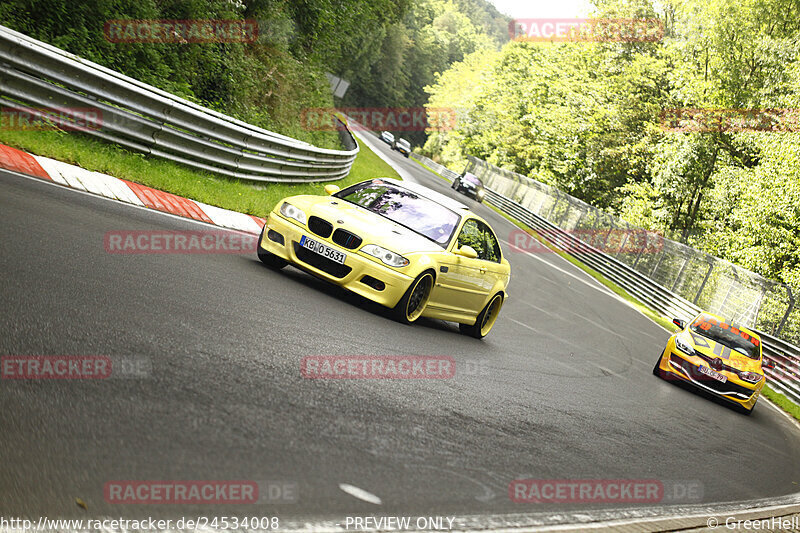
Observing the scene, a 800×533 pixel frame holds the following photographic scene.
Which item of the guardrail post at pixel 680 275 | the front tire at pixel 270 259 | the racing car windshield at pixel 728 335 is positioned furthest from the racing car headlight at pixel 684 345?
the guardrail post at pixel 680 275

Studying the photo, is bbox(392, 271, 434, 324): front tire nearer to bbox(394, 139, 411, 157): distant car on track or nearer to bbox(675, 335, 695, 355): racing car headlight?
bbox(675, 335, 695, 355): racing car headlight

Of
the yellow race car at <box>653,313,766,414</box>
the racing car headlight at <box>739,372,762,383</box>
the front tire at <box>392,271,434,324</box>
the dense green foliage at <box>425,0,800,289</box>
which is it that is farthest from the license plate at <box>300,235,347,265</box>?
the dense green foliage at <box>425,0,800,289</box>

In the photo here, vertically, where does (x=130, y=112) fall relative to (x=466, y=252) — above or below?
below

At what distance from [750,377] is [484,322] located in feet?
18.8

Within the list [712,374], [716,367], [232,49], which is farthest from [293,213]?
[232,49]

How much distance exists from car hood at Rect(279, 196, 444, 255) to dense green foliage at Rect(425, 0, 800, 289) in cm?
2345

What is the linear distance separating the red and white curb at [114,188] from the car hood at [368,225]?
114 inches

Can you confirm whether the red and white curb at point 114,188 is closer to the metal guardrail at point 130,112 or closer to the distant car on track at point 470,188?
the metal guardrail at point 130,112

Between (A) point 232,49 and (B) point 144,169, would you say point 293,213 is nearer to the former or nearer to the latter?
(B) point 144,169

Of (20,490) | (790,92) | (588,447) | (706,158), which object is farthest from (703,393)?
(706,158)

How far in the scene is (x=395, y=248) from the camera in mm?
8289

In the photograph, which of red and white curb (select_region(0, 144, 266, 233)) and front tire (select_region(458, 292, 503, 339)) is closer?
red and white curb (select_region(0, 144, 266, 233))

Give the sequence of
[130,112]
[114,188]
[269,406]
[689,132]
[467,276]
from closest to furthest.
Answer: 1. [269,406]
2. [467,276]
3. [114,188]
4. [130,112]
5. [689,132]

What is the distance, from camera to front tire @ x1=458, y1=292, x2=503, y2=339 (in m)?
10.2
